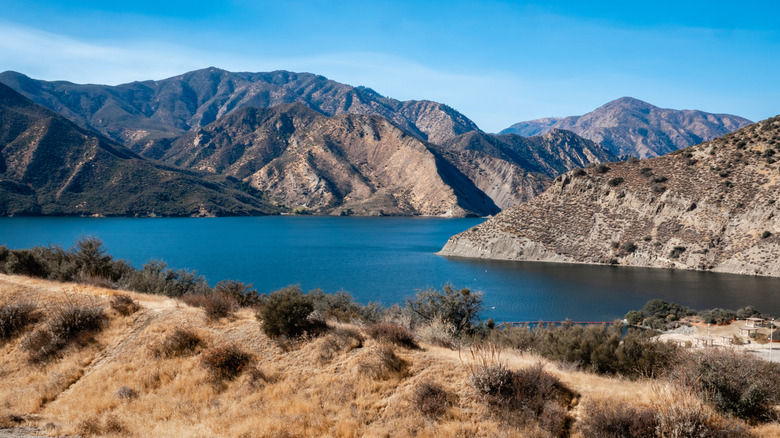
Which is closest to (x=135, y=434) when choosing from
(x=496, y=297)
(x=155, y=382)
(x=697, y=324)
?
(x=155, y=382)

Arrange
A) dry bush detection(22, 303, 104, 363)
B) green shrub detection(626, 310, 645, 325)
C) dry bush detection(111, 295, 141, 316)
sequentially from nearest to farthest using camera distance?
1. dry bush detection(22, 303, 104, 363)
2. dry bush detection(111, 295, 141, 316)
3. green shrub detection(626, 310, 645, 325)

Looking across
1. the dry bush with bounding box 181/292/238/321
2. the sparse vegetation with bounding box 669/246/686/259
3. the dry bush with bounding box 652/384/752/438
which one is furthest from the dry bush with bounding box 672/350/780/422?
the sparse vegetation with bounding box 669/246/686/259

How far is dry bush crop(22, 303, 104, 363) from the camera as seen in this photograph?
13.0m

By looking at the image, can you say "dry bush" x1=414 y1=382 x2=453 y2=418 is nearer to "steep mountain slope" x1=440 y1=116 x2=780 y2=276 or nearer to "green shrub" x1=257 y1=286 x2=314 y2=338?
"green shrub" x1=257 y1=286 x2=314 y2=338

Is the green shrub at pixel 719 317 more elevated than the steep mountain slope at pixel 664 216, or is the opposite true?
the steep mountain slope at pixel 664 216

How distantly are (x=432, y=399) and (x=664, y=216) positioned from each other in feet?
204

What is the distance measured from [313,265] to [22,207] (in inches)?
5190

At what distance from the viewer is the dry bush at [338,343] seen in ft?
39.2

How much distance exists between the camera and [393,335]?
40.2 feet

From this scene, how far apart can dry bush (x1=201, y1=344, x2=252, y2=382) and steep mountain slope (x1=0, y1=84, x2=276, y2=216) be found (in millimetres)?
166079

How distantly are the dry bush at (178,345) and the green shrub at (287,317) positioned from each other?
74.5 inches

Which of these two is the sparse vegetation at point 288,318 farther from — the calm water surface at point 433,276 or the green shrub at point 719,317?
the green shrub at point 719,317

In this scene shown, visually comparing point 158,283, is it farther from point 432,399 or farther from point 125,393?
point 432,399

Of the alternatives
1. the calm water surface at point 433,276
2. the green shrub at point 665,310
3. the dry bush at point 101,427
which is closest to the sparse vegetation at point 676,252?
the calm water surface at point 433,276
